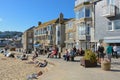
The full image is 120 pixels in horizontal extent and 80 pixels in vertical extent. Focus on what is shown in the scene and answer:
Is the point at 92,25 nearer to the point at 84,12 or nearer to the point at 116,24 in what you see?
the point at 84,12

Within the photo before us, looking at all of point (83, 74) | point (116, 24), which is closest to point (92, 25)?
point (116, 24)

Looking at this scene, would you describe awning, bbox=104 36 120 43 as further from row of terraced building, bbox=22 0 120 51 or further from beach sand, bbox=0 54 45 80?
beach sand, bbox=0 54 45 80

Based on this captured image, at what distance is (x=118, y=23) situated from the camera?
35438 millimetres

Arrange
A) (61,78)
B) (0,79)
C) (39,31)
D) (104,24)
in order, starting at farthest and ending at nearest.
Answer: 1. (39,31)
2. (104,24)
3. (0,79)
4. (61,78)

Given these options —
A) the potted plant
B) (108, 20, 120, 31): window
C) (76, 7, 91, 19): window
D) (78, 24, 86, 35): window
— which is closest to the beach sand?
the potted plant

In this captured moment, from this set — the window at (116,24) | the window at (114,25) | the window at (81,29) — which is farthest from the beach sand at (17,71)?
the window at (81,29)

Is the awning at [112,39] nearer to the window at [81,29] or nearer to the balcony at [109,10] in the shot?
the balcony at [109,10]

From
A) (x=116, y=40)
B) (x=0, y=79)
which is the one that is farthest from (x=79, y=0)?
(x=0, y=79)

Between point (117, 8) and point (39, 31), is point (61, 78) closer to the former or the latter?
point (117, 8)

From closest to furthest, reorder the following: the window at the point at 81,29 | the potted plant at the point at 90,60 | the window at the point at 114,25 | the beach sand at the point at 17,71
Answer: the potted plant at the point at 90,60 < the beach sand at the point at 17,71 < the window at the point at 114,25 < the window at the point at 81,29

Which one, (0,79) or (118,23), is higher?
(118,23)

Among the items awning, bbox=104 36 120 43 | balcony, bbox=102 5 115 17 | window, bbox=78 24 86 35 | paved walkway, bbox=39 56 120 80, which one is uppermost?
balcony, bbox=102 5 115 17

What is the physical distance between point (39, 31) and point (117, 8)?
59.6 meters

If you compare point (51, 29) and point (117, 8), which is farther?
point (51, 29)
